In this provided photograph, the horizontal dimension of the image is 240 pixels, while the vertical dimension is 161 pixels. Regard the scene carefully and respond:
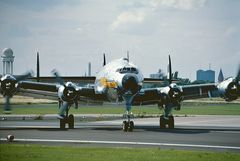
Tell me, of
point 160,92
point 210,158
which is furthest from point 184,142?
point 160,92

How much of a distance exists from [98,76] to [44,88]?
160 inches

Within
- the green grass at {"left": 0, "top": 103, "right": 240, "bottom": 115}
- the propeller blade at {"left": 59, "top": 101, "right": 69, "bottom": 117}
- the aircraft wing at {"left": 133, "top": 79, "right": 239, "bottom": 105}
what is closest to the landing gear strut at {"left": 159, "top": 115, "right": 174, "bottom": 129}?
the aircraft wing at {"left": 133, "top": 79, "right": 239, "bottom": 105}

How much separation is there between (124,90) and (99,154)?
11.5m

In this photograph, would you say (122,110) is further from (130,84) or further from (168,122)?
(130,84)

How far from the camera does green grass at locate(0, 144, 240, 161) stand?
17047mm

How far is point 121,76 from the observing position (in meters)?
29.9

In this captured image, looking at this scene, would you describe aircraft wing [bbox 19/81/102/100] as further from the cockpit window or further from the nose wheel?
the nose wheel

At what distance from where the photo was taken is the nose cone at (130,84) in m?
29.0

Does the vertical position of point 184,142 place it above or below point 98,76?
below

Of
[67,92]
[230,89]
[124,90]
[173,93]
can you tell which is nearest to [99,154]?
[124,90]

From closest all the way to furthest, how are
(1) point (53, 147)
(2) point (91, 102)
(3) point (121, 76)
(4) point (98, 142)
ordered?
(1) point (53, 147), (4) point (98, 142), (3) point (121, 76), (2) point (91, 102)

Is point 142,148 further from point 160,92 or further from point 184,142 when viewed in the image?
point 160,92

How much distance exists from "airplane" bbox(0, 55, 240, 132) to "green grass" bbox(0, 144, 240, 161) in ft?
33.3

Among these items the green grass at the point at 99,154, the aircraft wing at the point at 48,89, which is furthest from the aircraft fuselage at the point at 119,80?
the green grass at the point at 99,154
